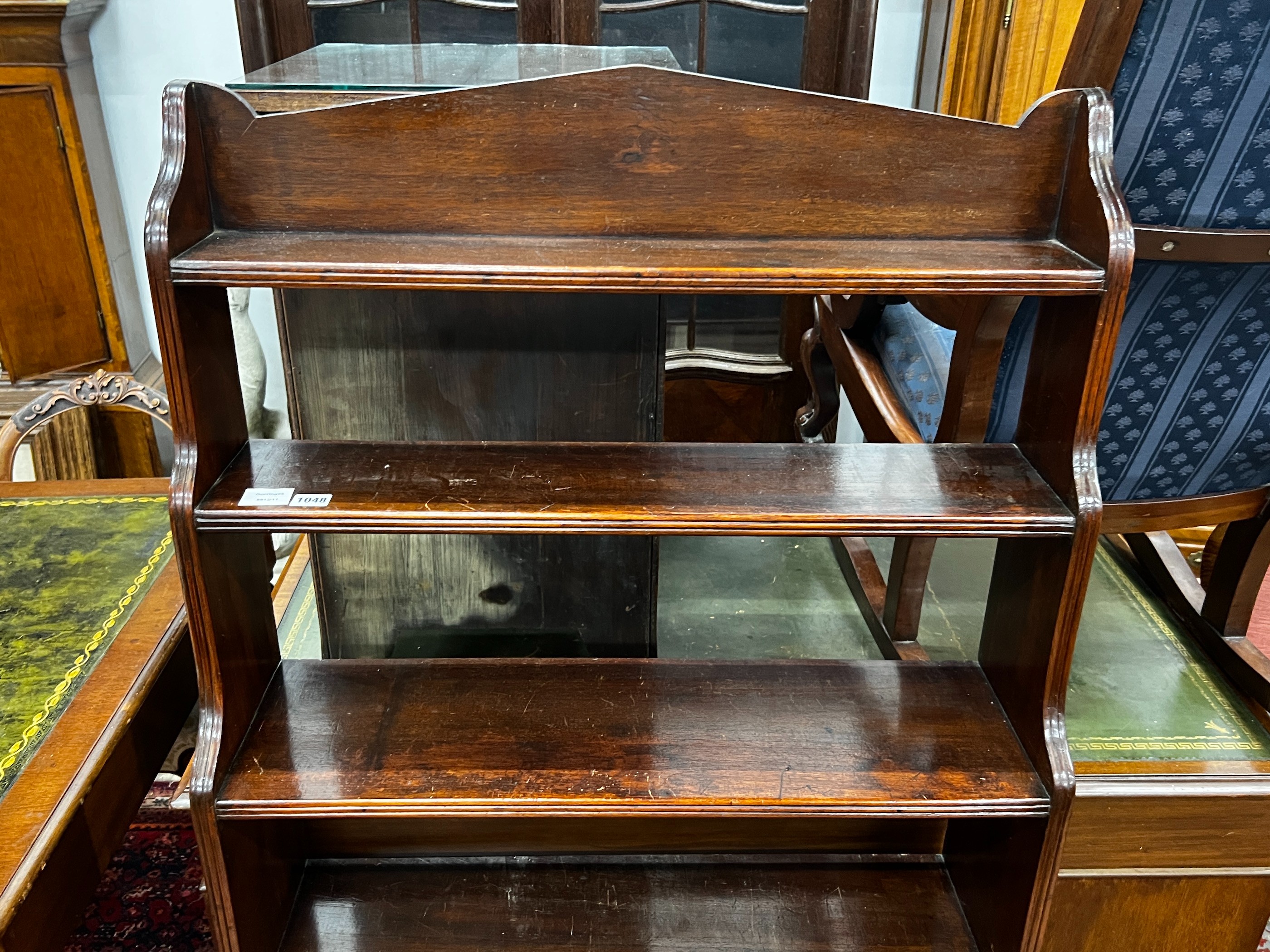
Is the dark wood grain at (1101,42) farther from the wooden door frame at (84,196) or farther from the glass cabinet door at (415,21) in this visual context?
the wooden door frame at (84,196)

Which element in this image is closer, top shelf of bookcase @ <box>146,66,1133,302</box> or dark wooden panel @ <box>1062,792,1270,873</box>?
top shelf of bookcase @ <box>146,66,1133,302</box>

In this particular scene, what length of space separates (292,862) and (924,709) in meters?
0.93

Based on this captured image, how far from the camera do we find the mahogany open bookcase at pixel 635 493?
3.41ft

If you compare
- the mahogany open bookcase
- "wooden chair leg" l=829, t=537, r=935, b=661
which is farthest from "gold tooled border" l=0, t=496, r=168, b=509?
"wooden chair leg" l=829, t=537, r=935, b=661

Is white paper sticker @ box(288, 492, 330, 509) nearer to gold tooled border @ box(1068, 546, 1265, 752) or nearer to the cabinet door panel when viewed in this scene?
gold tooled border @ box(1068, 546, 1265, 752)

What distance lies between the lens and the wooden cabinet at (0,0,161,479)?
2201 millimetres

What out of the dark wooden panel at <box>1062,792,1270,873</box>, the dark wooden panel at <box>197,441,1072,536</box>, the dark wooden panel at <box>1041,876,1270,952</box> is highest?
the dark wooden panel at <box>197,441,1072,536</box>

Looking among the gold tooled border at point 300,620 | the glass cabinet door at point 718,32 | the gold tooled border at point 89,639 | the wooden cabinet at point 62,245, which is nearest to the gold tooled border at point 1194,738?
the gold tooled border at point 300,620

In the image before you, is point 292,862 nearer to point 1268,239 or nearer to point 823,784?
point 823,784

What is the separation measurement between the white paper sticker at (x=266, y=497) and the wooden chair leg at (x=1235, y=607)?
1461 millimetres

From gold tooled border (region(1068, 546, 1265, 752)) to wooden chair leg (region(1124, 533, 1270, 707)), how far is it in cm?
3

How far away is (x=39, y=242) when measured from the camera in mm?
2342

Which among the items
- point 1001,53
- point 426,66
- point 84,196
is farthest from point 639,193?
point 84,196

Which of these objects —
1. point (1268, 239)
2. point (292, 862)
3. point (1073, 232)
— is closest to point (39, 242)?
point (292, 862)
